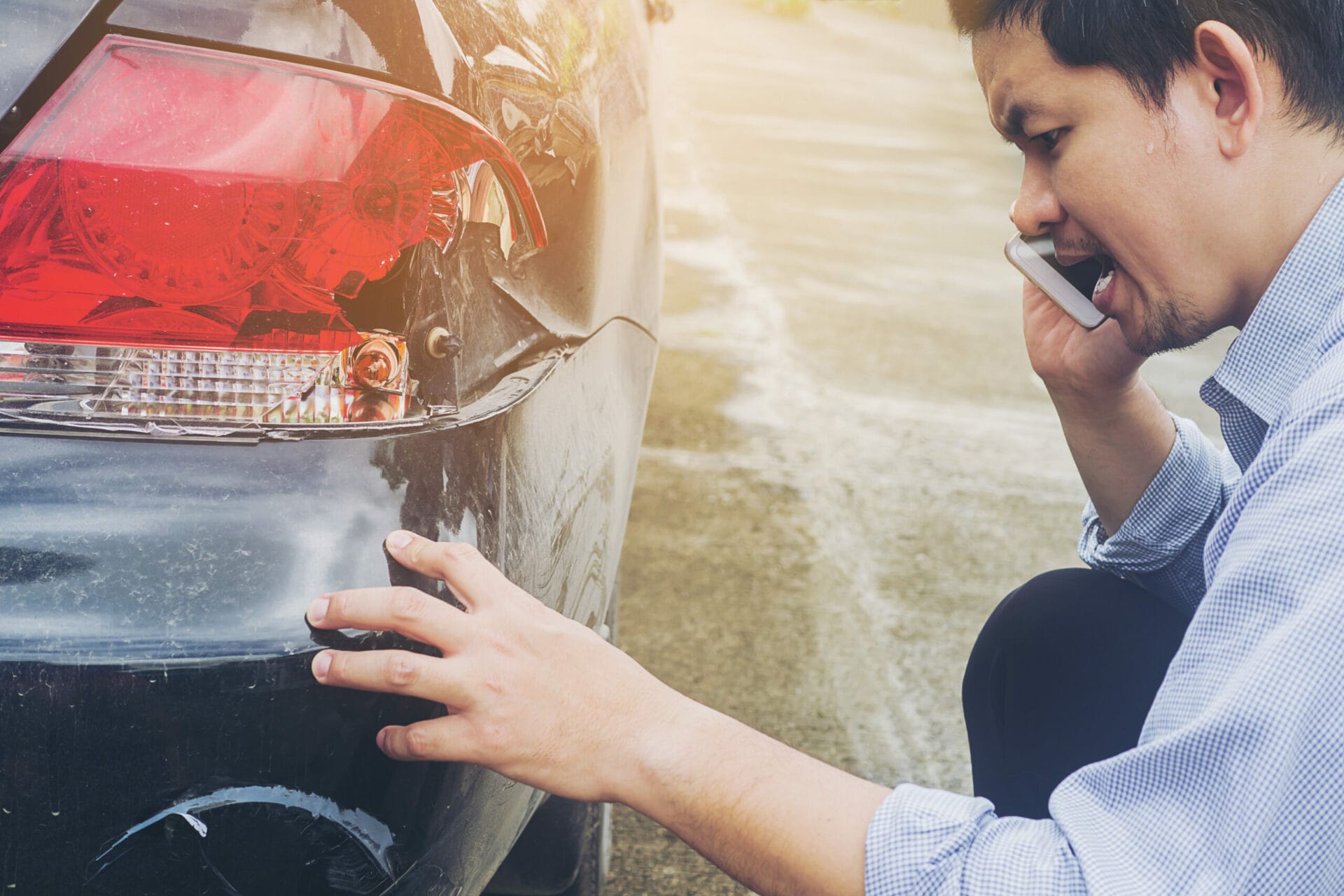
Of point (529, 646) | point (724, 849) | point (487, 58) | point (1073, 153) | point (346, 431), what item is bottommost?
point (724, 849)

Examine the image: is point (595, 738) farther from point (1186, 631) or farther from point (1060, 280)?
point (1060, 280)

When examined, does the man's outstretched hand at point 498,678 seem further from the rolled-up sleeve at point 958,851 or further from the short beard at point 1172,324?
the short beard at point 1172,324

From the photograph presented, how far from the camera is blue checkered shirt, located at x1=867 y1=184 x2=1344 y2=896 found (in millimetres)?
876

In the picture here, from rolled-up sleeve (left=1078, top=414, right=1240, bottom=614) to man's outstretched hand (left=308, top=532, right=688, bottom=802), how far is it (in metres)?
0.89

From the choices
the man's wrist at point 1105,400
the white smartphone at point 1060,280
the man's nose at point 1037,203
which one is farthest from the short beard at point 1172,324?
the man's wrist at point 1105,400

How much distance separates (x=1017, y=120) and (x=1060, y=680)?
2.66 feet

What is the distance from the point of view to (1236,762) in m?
0.90

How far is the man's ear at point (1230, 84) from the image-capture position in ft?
3.79

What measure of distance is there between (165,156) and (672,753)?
692 millimetres

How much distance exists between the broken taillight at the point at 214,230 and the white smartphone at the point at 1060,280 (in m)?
0.84

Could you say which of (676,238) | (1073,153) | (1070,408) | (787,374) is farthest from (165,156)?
(676,238)

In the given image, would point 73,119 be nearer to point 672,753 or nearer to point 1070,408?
point 672,753

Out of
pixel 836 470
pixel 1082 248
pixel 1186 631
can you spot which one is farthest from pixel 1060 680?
pixel 836 470

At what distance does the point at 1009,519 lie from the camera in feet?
12.5
